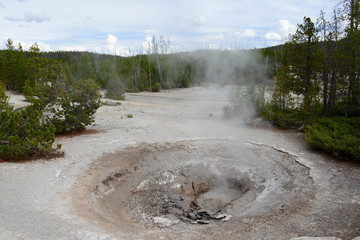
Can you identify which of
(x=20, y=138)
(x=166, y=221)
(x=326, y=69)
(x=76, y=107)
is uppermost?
(x=326, y=69)

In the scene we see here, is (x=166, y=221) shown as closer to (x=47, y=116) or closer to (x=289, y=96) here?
(x=47, y=116)

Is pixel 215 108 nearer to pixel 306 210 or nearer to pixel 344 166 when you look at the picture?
pixel 344 166

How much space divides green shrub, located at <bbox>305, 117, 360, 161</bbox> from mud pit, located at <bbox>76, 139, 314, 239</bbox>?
1.44 metres

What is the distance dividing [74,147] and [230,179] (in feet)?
21.8

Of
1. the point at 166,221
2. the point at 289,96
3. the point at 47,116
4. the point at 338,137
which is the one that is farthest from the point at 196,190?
the point at 289,96

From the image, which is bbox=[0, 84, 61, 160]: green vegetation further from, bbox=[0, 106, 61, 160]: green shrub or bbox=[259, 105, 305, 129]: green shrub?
bbox=[259, 105, 305, 129]: green shrub

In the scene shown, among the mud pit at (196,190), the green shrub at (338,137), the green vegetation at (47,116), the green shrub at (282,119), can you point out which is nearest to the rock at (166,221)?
the mud pit at (196,190)

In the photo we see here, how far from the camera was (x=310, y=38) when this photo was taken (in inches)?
574

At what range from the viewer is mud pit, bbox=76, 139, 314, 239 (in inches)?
241

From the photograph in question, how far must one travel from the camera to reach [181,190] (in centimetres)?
872

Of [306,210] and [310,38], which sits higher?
[310,38]

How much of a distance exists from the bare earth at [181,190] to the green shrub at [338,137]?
15.2 inches

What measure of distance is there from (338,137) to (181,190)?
6.76 m

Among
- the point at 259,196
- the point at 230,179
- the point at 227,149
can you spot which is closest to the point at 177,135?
the point at 227,149
